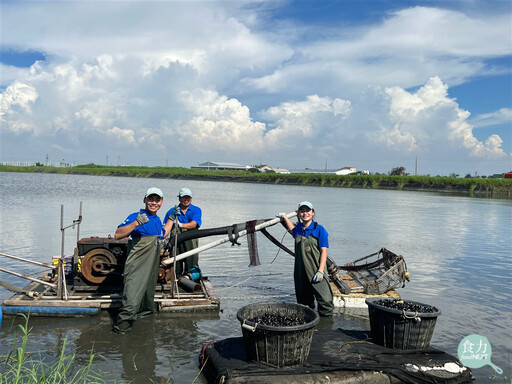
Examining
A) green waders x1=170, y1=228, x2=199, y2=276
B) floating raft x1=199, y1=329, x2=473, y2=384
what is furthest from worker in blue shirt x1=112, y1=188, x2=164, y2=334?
green waders x1=170, y1=228, x2=199, y2=276

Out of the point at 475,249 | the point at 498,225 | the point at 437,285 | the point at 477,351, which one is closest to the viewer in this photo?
the point at 477,351

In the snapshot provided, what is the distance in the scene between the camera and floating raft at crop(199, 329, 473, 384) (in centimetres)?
450

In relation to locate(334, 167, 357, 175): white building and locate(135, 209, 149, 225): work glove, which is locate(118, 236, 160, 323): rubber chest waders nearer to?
locate(135, 209, 149, 225): work glove

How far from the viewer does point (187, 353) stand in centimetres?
592

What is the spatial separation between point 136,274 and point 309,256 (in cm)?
259

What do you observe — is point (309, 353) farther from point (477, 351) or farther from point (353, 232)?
point (353, 232)

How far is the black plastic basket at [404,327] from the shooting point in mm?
5203

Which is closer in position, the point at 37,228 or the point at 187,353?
the point at 187,353

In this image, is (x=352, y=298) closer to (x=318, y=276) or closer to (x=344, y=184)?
(x=318, y=276)

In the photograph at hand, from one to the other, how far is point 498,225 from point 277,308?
22.0 m

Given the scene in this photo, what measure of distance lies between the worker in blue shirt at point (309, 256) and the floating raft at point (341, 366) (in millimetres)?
1358

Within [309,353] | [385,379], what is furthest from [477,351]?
[309,353]

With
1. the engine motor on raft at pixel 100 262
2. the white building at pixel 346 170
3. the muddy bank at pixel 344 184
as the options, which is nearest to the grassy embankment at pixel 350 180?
the muddy bank at pixel 344 184

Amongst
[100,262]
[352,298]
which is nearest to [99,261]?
[100,262]
